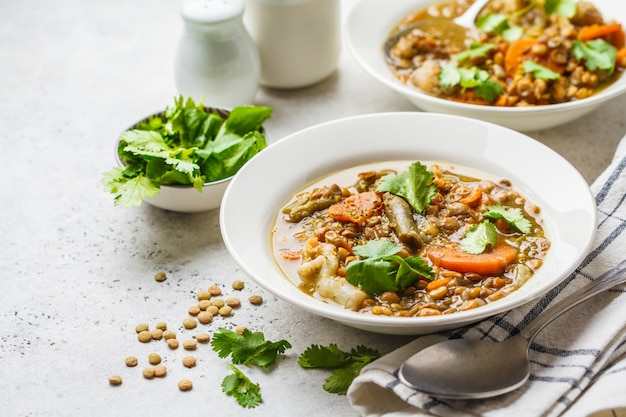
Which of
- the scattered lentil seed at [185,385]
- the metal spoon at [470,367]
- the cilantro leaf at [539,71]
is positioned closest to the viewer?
the metal spoon at [470,367]

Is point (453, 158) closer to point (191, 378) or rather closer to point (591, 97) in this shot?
point (591, 97)

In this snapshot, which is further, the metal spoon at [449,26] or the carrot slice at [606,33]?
the metal spoon at [449,26]

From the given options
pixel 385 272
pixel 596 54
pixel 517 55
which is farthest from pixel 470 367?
pixel 596 54

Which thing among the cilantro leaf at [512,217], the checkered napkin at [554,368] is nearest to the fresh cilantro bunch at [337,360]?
the checkered napkin at [554,368]

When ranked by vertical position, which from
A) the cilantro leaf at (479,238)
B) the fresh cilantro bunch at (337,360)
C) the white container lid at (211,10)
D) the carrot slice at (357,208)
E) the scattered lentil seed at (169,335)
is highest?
the white container lid at (211,10)

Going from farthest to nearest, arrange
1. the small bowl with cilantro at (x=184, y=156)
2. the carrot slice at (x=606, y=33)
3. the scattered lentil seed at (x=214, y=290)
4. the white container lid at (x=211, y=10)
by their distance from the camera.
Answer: the carrot slice at (x=606, y=33), the white container lid at (x=211, y=10), the small bowl with cilantro at (x=184, y=156), the scattered lentil seed at (x=214, y=290)

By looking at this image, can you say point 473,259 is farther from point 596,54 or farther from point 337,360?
point 596,54

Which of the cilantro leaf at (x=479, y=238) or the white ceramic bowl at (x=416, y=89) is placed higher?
the cilantro leaf at (x=479, y=238)

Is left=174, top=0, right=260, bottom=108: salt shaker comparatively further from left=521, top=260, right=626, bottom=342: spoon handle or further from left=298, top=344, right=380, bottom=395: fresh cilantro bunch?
left=521, top=260, right=626, bottom=342: spoon handle

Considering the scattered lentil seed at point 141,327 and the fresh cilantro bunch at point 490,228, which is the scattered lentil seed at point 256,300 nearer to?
the scattered lentil seed at point 141,327
